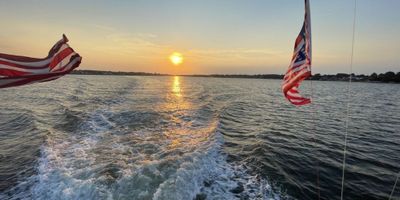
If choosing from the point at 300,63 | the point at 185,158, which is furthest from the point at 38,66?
the point at 185,158

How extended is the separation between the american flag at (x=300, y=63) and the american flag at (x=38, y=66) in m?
4.92

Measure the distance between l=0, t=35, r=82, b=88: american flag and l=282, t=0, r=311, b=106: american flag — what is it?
16.2ft

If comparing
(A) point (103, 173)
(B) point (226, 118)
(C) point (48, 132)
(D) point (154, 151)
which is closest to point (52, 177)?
(A) point (103, 173)

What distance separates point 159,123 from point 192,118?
2830mm

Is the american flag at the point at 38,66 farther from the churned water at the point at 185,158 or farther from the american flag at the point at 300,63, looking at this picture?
the american flag at the point at 300,63

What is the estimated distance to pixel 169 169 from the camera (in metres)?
8.17

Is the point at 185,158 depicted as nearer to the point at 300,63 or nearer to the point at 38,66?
the point at 300,63

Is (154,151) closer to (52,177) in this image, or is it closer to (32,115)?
(52,177)

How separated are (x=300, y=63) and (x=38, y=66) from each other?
18.3 ft

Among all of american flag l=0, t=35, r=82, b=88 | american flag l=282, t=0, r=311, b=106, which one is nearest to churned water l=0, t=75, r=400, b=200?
american flag l=282, t=0, r=311, b=106

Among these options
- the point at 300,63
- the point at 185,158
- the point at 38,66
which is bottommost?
the point at 185,158

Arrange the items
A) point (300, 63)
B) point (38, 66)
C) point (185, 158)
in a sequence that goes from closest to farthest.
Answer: point (38, 66)
point (300, 63)
point (185, 158)

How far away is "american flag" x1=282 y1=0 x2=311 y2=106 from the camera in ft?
16.5

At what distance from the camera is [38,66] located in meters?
5.05
